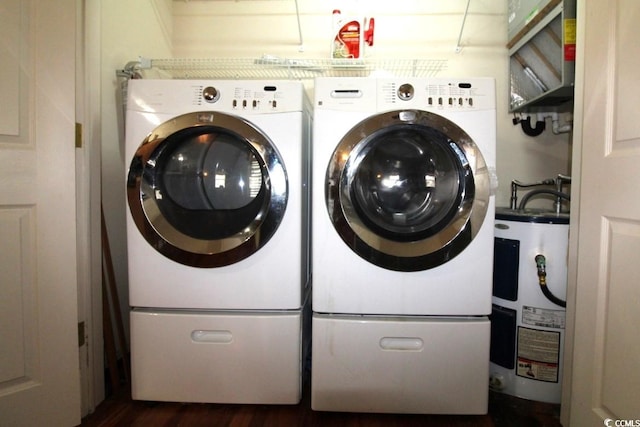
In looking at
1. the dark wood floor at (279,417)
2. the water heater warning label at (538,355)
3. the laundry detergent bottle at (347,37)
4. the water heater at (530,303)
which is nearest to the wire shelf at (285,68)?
the laundry detergent bottle at (347,37)

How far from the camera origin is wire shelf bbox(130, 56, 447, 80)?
140 centimetres

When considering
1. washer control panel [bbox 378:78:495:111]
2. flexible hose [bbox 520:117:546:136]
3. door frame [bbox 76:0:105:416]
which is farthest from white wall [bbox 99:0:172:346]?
flexible hose [bbox 520:117:546:136]

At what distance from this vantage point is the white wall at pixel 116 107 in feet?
4.17

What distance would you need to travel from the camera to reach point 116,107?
4.36 feet

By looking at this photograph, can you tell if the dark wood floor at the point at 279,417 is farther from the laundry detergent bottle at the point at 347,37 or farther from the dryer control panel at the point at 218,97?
the laundry detergent bottle at the point at 347,37

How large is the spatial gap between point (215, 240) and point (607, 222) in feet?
3.96

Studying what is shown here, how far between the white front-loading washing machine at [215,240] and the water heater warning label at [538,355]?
2.89 feet

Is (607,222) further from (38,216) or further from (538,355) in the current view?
(38,216)

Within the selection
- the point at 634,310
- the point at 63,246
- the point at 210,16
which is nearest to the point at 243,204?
the point at 63,246

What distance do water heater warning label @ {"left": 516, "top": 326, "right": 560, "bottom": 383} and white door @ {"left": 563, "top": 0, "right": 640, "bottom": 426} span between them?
0.14m

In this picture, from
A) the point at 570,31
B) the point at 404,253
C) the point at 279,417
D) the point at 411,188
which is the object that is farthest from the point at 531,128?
the point at 279,417

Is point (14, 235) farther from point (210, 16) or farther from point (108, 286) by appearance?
point (210, 16)

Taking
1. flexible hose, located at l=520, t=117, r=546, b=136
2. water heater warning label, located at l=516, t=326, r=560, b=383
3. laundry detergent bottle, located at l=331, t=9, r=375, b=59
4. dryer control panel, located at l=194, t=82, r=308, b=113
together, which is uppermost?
laundry detergent bottle, located at l=331, t=9, r=375, b=59

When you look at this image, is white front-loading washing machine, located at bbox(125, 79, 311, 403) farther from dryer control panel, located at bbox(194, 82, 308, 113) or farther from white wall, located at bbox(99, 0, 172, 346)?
white wall, located at bbox(99, 0, 172, 346)
